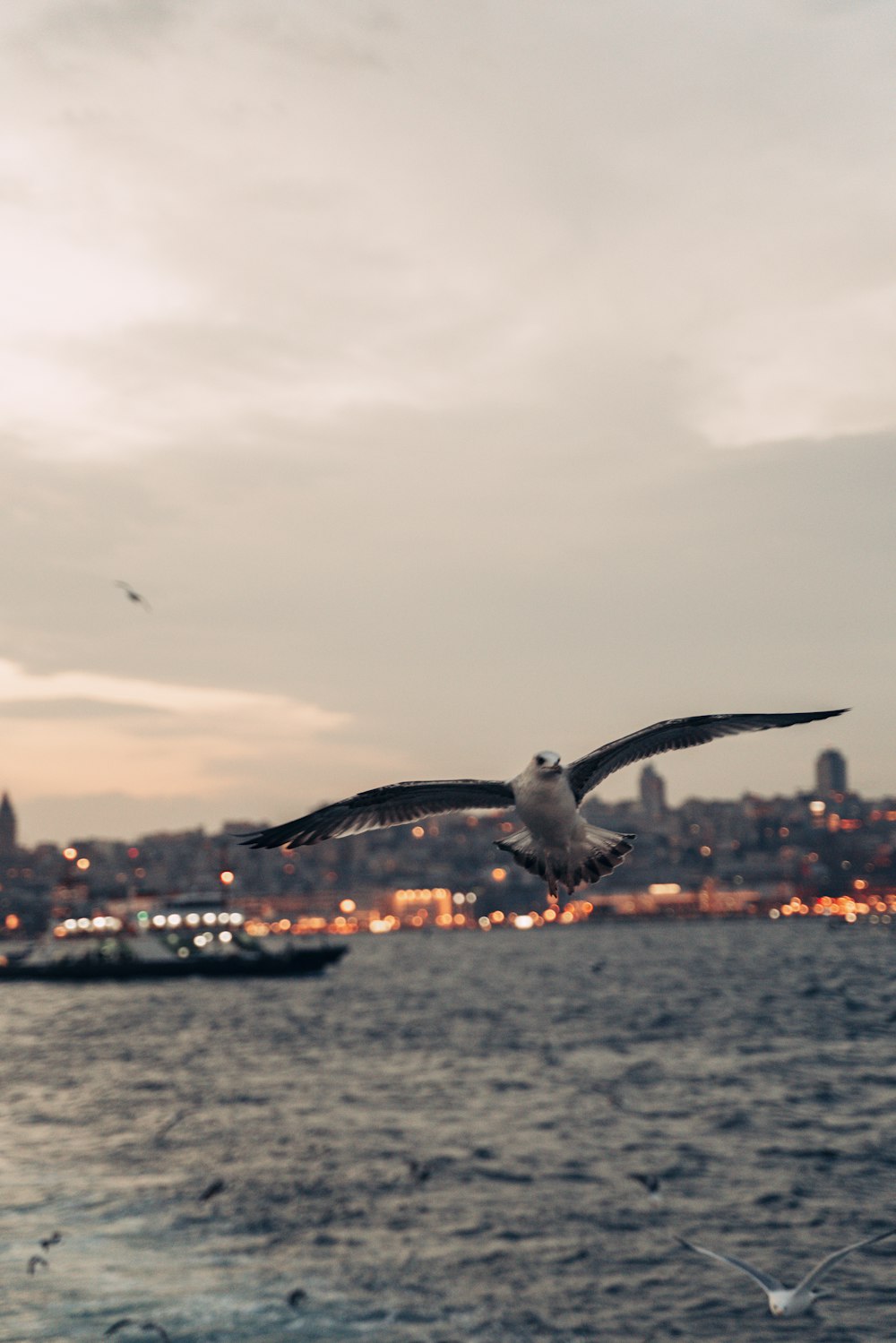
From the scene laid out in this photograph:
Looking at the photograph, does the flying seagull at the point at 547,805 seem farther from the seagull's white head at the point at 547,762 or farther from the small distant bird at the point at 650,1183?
the small distant bird at the point at 650,1183

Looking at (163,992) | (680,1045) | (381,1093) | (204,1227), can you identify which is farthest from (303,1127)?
(163,992)

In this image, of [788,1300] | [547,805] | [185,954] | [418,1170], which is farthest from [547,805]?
[185,954]

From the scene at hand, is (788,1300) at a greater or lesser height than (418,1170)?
greater

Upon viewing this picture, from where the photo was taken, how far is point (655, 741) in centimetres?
879

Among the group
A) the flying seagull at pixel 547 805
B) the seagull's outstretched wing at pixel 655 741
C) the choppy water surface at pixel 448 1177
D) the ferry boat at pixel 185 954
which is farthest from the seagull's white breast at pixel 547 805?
the ferry boat at pixel 185 954

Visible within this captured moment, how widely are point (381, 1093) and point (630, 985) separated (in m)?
70.5

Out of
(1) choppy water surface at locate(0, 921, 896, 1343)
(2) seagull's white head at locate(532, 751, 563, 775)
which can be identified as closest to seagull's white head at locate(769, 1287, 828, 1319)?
(1) choppy water surface at locate(0, 921, 896, 1343)

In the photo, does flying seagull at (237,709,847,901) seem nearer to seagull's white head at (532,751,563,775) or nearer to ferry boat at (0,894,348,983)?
seagull's white head at (532,751,563,775)

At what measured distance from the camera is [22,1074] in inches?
2699

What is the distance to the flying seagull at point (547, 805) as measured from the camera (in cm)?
792

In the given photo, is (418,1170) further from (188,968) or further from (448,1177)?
(188,968)

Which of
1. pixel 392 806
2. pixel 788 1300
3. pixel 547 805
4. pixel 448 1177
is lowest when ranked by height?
pixel 448 1177

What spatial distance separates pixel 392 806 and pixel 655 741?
165 cm

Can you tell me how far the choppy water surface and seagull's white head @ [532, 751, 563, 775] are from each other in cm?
2065
